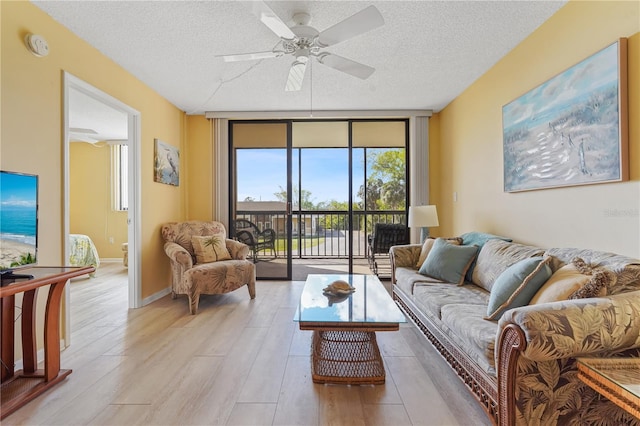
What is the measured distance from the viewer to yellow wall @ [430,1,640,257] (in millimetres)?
1788

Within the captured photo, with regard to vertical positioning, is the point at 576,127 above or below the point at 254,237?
above

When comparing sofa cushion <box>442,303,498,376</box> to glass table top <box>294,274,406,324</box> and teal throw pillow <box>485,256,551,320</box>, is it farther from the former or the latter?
glass table top <box>294,274,406,324</box>

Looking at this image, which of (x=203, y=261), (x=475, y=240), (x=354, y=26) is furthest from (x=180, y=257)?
(x=475, y=240)

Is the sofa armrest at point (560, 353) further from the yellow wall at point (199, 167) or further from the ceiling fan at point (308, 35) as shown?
the yellow wall at point (199, 167)

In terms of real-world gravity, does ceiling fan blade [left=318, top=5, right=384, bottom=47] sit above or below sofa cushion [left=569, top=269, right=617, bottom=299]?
above

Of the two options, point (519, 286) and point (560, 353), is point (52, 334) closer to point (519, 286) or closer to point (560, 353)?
point (560, 353)

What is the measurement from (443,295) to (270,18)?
2.25 meters

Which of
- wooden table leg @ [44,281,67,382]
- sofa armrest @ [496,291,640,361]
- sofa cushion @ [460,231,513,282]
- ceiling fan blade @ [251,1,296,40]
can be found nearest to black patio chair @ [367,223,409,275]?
sofa cushion @ [460,231,513,282]

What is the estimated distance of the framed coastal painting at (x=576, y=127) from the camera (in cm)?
181

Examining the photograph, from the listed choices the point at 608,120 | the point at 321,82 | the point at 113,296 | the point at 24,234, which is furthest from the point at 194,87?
the point at 608,120

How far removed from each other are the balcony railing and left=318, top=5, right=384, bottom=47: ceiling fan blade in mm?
2991

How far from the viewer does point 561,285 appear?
5.30 ft

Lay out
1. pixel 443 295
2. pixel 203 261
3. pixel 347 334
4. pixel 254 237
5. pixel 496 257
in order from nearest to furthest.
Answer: pixel 347 334
pixel 443 295
pixel 496 257
pixel 203 261
pixel 254 237

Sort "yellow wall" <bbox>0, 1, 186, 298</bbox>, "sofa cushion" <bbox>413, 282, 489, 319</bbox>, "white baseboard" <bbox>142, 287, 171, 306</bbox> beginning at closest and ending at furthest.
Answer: "yellow wall" <bbox>0, 1, 186, 298</bbox> < "sofa cushion" <bbox>413, 282, 489, 319</bbox> < "white baseboard" <bbox>142, 287, 171, 306</bbox>
